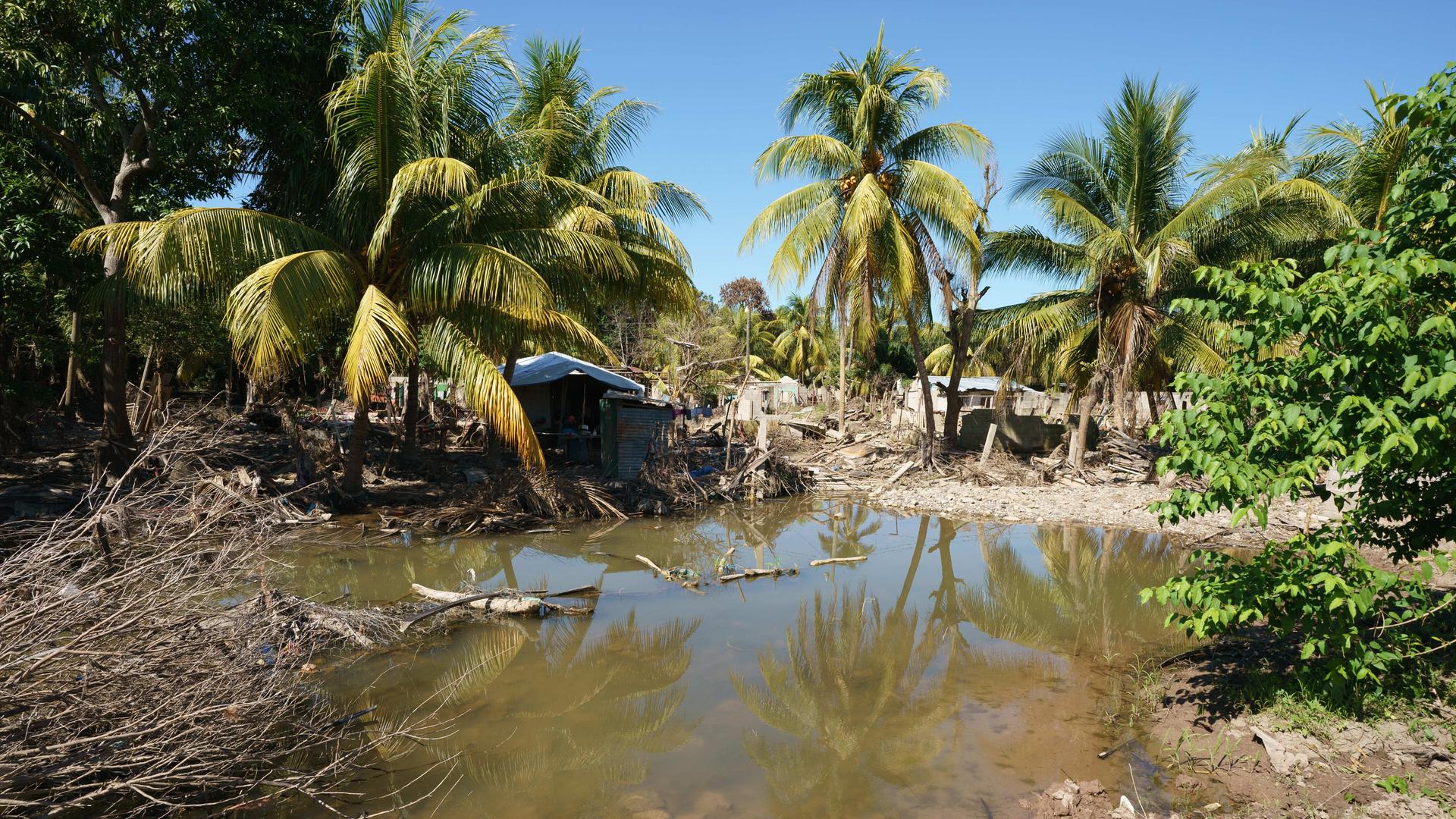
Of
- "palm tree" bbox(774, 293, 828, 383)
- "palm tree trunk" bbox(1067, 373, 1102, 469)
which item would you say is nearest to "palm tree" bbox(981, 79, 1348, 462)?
"palm tree trunk" bbox(1067, 373, 1102, 469)

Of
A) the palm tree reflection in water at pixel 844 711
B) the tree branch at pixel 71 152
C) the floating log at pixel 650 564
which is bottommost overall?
the palm tree reflection in water at pixel 844 711

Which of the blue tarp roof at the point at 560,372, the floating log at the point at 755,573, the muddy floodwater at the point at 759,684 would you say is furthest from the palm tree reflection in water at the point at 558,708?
the blue tarp roof at the point at 560,372

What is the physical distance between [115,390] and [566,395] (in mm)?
9254

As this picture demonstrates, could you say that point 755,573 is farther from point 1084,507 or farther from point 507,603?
point 1084,507

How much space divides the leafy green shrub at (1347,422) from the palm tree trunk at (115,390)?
12685 millimetres

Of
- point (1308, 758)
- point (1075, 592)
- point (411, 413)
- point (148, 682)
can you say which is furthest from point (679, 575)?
point (411, 413)

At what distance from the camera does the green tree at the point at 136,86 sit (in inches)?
375

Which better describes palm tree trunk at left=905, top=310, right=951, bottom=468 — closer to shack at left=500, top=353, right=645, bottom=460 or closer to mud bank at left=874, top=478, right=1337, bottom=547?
mud bank at left=874, top=478, right=1337, bottom=547

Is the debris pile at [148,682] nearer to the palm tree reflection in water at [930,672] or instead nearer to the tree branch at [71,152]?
the palm tree reflection in water at [930,672]

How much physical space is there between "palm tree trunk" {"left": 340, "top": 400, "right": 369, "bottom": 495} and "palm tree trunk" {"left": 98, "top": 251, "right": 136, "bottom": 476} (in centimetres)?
271

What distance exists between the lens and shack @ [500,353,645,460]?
56.1 feet

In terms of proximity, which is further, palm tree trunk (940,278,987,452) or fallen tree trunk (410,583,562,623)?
palm tree trunk (940,278,987,452)

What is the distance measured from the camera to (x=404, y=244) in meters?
10.8

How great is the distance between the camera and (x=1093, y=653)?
687 cm
